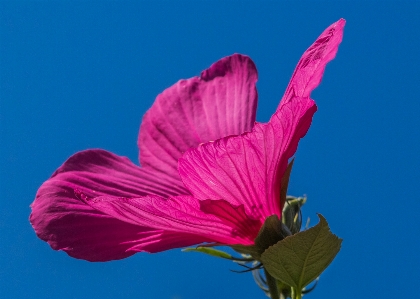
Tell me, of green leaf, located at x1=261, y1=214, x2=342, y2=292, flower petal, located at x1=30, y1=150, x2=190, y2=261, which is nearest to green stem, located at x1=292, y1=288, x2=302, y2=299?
green leaf, located at x1=261, y1=214, x2=342, y2=292

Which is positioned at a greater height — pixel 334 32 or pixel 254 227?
pixel 334 32

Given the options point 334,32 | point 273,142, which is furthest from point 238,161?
point 334,32

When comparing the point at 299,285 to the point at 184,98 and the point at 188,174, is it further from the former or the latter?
the point at 184,98

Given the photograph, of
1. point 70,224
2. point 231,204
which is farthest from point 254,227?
point 70,224

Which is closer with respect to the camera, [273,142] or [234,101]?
[273,142]

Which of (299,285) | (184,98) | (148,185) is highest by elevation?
(184,98)

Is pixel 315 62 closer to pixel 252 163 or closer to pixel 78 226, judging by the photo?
pixel 252 163

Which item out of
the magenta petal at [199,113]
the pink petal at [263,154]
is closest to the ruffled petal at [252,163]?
the pink petal at [263,154]

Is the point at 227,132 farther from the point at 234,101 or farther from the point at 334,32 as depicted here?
the point at 334,32
